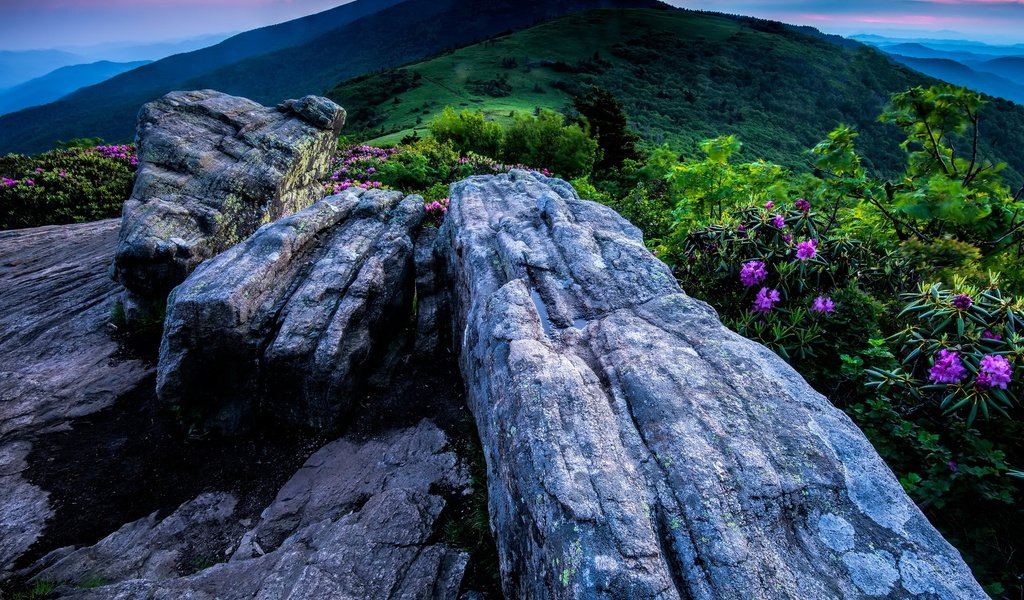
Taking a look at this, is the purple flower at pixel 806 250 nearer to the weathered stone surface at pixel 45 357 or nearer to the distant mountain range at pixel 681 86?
the weathered stone surface at pixel 45 357

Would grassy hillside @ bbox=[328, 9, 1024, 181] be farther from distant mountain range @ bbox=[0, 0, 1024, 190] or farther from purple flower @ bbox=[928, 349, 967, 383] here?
purple flower @ bbox=[928, 349, 967, 383]

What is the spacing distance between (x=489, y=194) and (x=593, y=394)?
7.72 metres

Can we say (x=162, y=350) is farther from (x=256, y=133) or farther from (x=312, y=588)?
(x=256, y=133)

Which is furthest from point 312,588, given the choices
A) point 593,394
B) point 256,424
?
→ point 256,424

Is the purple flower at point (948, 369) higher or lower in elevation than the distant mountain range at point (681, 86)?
lower

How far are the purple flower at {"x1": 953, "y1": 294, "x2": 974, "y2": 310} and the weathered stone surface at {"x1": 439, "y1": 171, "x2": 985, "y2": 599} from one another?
109 inches

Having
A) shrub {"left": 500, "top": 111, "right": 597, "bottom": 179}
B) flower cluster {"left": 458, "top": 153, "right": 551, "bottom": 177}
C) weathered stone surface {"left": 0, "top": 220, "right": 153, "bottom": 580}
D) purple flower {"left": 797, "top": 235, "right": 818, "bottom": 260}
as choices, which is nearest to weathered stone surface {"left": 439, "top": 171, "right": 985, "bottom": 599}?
purple flower {"left": 797, "top": 235, "right": 818, "bottom": 260}

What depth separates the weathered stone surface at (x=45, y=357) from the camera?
7.58 m

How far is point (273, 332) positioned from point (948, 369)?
1106 centimetres

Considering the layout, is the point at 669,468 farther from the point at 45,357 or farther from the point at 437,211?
the point at 45,357

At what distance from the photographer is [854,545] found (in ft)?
12.7

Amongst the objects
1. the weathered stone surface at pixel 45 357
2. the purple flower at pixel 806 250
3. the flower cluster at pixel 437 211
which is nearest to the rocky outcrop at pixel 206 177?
the weathered stone surface at pixel 45 357

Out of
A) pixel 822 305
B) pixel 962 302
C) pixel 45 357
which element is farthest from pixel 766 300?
pixel 45 357

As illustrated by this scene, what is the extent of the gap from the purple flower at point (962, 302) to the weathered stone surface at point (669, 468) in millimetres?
2772
